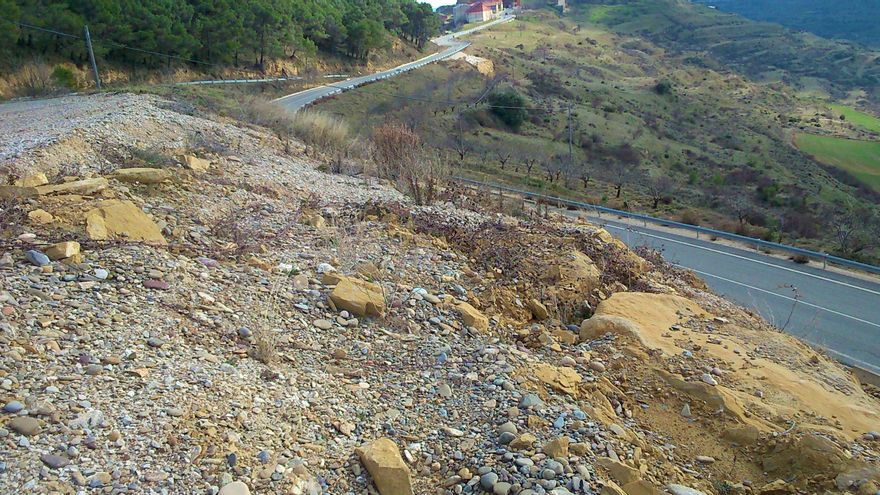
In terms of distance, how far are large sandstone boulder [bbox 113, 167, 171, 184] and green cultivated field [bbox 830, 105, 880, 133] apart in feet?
266

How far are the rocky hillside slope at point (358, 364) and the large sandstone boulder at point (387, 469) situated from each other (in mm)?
12

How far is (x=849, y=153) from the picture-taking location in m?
58.1

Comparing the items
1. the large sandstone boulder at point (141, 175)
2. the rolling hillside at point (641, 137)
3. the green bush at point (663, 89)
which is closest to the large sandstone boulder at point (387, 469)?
the large sandstone boulder at point (141, 175)

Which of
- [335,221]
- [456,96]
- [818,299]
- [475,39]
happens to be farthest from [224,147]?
[475,39]

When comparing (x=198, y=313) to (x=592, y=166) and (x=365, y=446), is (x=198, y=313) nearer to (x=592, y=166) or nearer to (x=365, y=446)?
(x=365, y=446)

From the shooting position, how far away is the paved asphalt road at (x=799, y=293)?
12930 mm

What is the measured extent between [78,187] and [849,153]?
68.1m

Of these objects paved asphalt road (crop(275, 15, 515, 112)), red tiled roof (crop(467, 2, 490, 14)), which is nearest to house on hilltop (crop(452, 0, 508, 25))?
red tiled roof (crop(467, 2, 490, 14))

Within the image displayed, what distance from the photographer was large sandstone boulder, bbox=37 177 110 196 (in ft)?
21.7

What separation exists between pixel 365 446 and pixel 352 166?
10422 mm

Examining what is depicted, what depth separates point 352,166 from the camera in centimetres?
1356

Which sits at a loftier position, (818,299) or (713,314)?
(713,314)

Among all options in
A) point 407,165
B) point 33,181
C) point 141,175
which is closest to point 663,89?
point 407,165

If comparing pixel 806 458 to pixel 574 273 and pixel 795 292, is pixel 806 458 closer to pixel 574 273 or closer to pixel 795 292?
pixel 574 273
